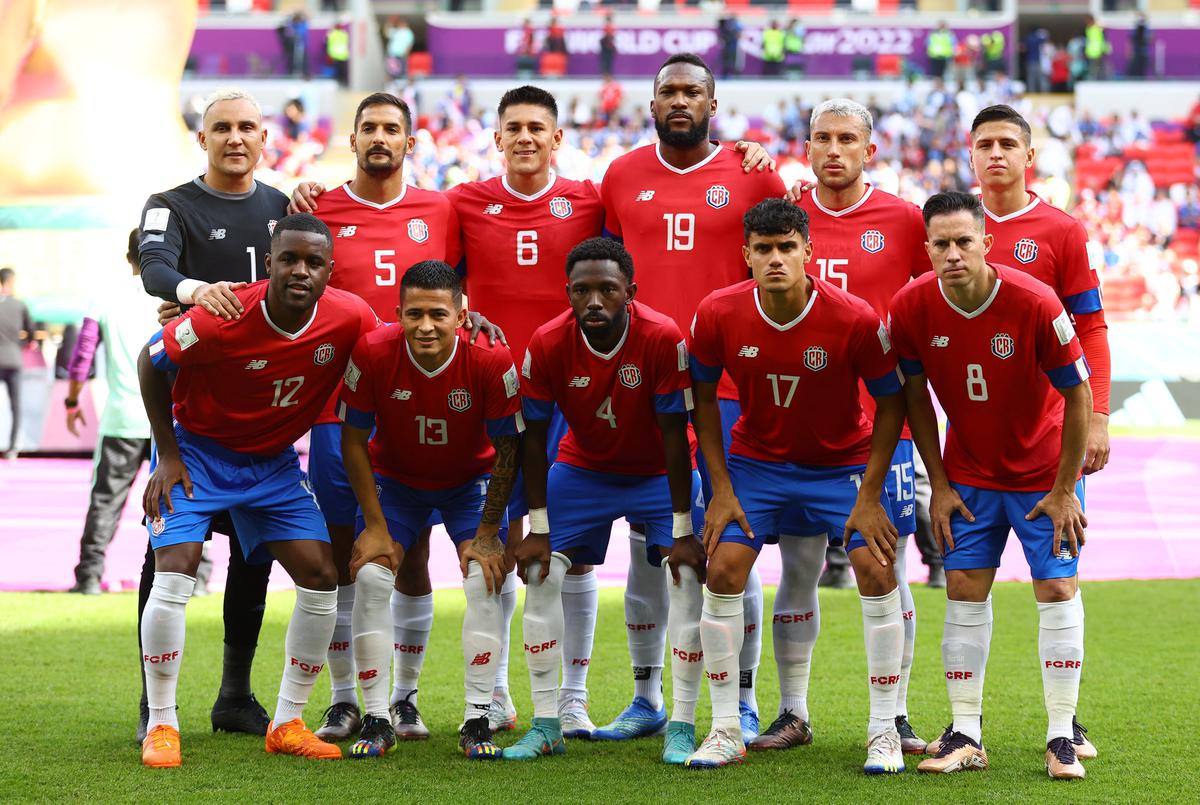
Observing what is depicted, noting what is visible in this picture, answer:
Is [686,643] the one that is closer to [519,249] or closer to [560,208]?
[519,249]

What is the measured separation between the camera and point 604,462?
554cm

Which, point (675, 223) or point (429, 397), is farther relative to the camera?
point (675, 223)

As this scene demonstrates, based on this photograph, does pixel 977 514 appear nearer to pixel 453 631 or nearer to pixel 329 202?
pixel 329 202

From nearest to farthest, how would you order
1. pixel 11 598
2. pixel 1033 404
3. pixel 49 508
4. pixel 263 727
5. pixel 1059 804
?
pixel 1059 804 → pixel 1033 404 → pixel 263 727 → pixel 11 598 → pixel 49 508

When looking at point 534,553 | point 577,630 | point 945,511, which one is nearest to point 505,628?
point 577,630

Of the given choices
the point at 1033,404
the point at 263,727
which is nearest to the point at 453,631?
the point at 263,727

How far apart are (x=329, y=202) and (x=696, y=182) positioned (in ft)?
5.21

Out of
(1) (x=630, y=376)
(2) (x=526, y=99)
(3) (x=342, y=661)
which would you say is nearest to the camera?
(1) (x=630, y=376)

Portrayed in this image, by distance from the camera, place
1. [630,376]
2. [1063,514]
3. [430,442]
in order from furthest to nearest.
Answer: [430,442], [630,376], [1063,514]

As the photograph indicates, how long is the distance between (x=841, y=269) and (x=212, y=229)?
2.60 metres

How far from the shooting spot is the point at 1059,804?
4.56 metres

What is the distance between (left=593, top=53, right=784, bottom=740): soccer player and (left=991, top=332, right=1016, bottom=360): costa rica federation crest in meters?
1.27

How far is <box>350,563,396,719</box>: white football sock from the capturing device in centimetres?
532

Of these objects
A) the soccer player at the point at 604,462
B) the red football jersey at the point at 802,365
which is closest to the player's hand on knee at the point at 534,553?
the soccer player at the point at 604,462
